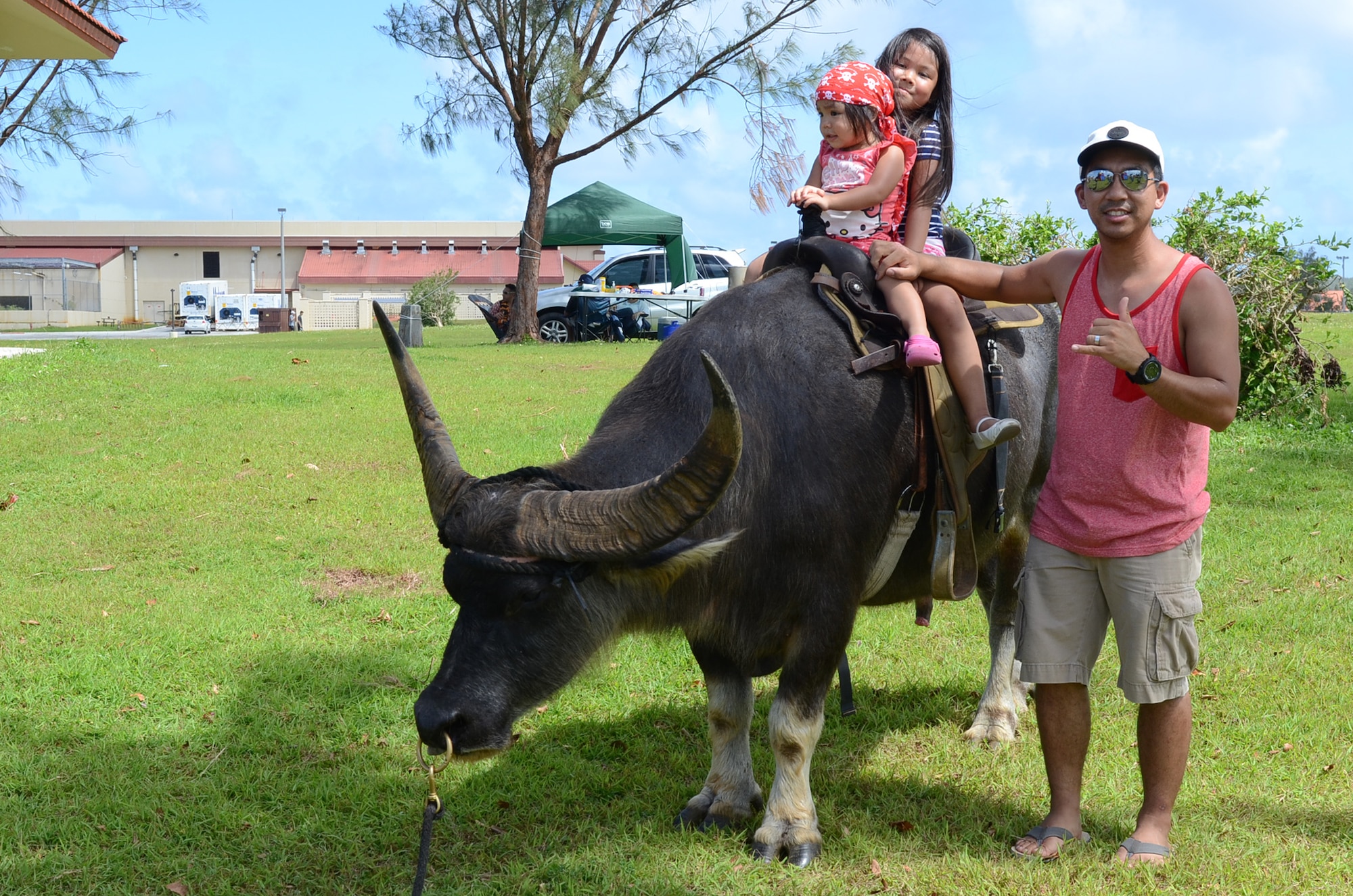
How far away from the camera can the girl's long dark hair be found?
4.57 meters

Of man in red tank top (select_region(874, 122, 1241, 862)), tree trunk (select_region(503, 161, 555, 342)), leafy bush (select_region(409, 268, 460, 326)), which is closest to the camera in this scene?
man in red tank top (select_region(874, 122, 1241, 862))

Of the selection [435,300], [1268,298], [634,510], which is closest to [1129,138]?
[634,510]

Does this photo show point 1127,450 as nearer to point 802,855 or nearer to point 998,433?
point 998,433

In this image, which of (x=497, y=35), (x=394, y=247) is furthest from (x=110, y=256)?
(x=497, y=35)

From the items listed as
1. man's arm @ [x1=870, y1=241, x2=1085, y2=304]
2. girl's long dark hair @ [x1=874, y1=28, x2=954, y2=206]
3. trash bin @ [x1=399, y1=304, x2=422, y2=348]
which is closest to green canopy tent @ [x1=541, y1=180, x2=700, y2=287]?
trash bin @ [x1=399, y1=304, x2=422, y2=348]

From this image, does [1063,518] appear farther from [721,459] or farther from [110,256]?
[110,256]

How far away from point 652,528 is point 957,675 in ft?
10.1

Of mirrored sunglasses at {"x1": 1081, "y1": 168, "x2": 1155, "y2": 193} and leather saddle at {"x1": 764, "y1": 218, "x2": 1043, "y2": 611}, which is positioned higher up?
mirrored sunglasses at {"x1": 1081, "y1": 168, "x2": 1155, "y2": 193}

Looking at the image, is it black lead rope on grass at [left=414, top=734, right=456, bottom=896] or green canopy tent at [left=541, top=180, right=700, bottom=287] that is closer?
black lead rope on grass at [left=414, top=734, right=456, bottom=896]

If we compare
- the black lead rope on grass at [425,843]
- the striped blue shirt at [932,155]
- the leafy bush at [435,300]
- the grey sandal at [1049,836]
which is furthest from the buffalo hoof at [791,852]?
the leafy bush at [435,300]

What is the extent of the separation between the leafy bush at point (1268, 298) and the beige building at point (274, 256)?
Result: 4056 centimetres

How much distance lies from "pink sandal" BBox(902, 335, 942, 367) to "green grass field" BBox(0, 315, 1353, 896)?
61.1 inches

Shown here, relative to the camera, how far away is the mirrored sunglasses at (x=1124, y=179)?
3438 mm

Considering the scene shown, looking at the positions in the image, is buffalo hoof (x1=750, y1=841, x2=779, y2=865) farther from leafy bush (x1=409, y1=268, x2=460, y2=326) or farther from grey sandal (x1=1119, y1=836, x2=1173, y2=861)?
leafy bush (x1=409, y1=268, x2=460, y2=326)
